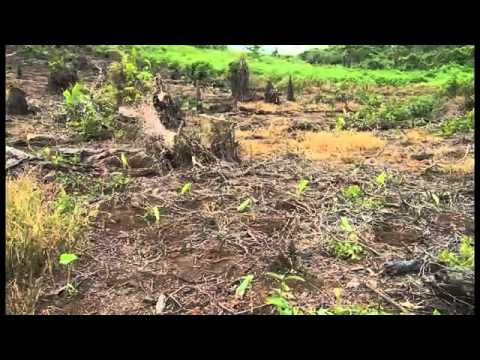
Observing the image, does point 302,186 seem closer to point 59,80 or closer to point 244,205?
point 244,205

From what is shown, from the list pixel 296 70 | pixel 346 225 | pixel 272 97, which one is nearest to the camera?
pixel 346 225

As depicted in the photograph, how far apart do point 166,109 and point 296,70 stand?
1197 centimetres

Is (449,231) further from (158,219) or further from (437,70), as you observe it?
(437,70)

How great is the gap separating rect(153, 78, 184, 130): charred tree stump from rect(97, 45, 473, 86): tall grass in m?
8.79

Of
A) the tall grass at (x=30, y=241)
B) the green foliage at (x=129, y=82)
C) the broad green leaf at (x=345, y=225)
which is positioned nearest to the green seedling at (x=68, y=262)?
the tall grass at (x=30, y=241)

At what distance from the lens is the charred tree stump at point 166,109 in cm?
661

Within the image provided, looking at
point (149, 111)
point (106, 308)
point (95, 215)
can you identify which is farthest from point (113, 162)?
point (106, 308)

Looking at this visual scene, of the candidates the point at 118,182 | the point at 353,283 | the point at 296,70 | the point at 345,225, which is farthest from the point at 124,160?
the point at 296,70

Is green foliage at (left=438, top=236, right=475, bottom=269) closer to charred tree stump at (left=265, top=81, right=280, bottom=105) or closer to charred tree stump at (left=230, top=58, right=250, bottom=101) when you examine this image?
charred tree stump at (left=265, top=81, right=280, bottom=105)

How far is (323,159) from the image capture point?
6793 mm

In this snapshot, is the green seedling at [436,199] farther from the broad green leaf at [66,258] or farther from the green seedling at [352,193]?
the broad green leaf at [66,258]

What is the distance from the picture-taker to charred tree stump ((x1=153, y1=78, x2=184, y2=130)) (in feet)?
21.7

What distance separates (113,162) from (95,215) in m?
1.86

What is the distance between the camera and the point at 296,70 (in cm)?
1791
